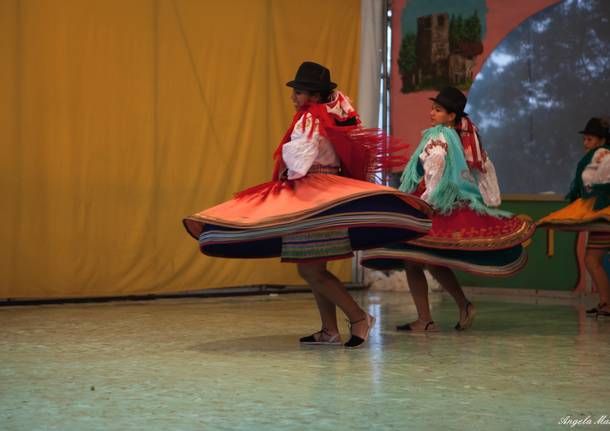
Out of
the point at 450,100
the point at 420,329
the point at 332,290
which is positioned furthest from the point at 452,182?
the point at 332,290

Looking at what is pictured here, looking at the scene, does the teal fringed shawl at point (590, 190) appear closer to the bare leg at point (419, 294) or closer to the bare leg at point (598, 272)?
the bare leg at point (598, 272)

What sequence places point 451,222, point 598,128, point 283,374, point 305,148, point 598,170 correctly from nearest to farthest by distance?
point 283,374 → point 305,148 → point 451,222 → point 598,170 → point 598,128

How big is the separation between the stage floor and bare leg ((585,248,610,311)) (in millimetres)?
399

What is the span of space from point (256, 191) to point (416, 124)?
15.6ft

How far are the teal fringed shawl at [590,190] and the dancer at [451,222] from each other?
1.42 m

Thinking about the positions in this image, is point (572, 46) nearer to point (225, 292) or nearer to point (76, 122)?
point (225, 292)

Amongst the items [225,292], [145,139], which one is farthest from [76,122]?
[225,292]

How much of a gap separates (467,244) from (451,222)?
0.52 feet

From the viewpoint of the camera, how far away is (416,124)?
30.4 ft

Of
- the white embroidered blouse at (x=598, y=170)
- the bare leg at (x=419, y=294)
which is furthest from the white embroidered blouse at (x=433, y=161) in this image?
the white embroidered blouse at (x=598, y=170)

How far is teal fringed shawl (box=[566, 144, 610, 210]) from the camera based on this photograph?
680 cm

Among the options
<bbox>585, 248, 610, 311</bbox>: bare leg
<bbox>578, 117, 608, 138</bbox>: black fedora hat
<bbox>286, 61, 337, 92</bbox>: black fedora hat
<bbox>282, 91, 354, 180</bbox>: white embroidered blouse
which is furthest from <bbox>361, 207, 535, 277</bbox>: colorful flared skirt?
<bbox>578, 117, 608, 138</bbox>: black fedora hat

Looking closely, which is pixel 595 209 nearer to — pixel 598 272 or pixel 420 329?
pixel 598 272

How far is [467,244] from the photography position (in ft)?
18.0
